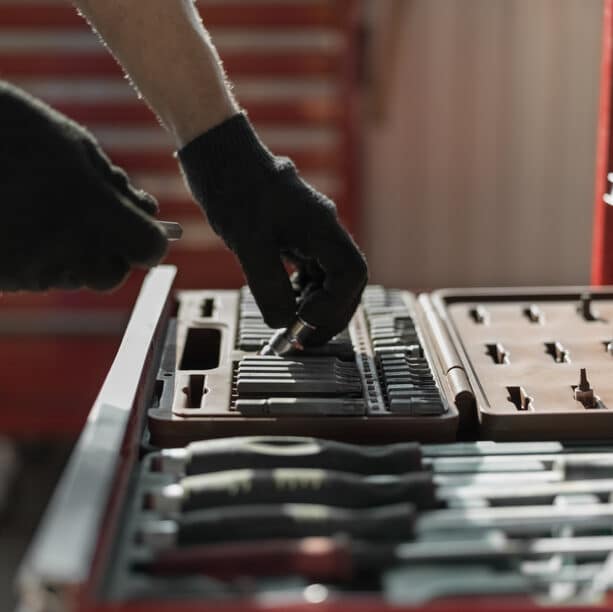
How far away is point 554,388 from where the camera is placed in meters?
1.00

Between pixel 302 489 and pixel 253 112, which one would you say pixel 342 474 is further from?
pixel 253 112

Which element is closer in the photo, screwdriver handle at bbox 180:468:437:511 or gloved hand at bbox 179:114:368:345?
screwdriver handle at bbox 180:468:437:511

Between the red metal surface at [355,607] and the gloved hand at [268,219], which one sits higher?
the gloved hand at [268,219]

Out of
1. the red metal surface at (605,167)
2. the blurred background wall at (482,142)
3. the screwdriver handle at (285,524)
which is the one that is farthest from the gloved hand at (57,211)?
the blurred background wall at (482,142)

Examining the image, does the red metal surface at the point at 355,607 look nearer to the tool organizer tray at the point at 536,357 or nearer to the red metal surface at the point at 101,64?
the tool organizer tray at the point at 536,357

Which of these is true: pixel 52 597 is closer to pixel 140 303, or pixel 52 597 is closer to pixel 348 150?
pixel 140 303

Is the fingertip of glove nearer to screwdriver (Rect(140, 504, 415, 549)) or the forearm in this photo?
the forearm

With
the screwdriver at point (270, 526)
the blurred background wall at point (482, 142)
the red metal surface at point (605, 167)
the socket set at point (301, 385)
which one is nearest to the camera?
the screwdriver at point (270, 526)

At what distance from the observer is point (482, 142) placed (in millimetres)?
2547

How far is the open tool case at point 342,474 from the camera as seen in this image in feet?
2.20

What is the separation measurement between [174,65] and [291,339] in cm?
30

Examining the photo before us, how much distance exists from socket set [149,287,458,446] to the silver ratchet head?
14 mm

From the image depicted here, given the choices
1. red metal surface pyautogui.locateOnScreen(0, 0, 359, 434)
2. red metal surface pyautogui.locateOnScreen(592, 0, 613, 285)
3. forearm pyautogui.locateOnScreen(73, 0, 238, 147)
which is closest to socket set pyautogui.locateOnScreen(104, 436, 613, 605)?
forearm pyautogui.locateOnScreen(73, 0, 238, 147)

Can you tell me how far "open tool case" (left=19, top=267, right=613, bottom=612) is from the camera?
669 millimetres
